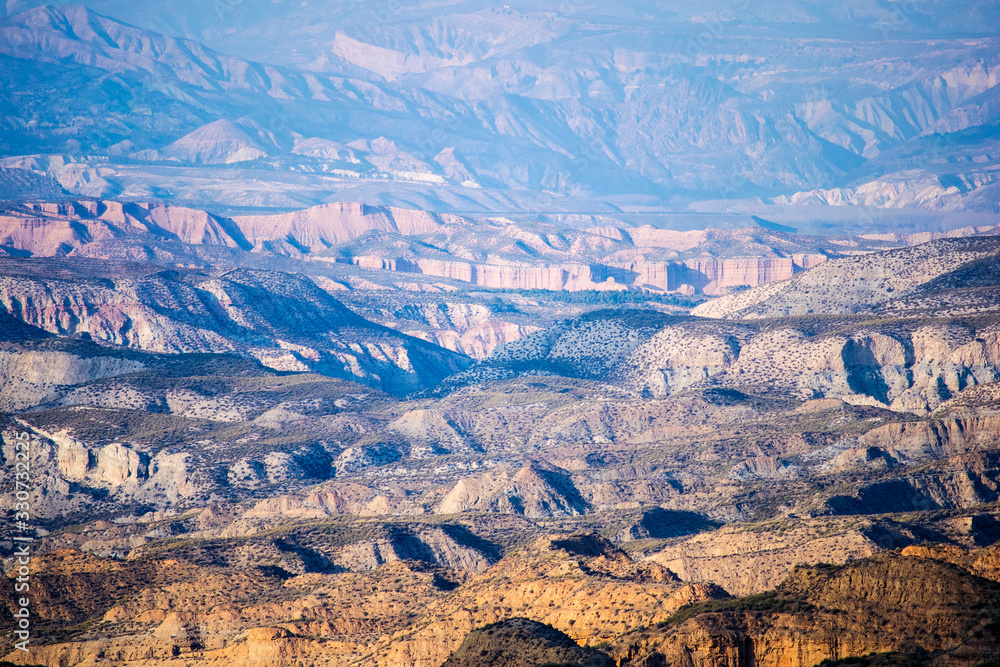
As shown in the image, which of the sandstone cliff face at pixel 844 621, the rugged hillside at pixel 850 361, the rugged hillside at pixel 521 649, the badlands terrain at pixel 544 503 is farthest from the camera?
the rugged hillside at pixel 850 361

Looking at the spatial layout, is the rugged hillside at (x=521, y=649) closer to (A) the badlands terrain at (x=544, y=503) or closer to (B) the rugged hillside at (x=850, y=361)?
(A) the badlands terrain at (x=544, y=503)

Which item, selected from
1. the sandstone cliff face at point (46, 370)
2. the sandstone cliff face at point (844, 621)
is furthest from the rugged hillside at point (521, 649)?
the sandstone cliff face at point (46, 370)

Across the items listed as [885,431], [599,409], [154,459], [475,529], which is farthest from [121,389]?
[885,431]

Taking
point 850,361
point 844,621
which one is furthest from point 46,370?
point 844,621

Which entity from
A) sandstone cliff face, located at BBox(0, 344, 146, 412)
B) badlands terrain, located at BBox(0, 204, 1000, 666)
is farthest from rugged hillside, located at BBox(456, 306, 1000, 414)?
sandstone cliff face, located at BBox(0, 344, 146, 412)

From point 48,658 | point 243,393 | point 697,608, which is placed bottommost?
point 48,658

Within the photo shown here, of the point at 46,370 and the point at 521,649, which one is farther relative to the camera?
the point at 46,370

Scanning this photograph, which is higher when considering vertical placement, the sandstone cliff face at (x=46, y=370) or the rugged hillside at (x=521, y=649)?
the sandstone cliff face at (x=46, y=370)

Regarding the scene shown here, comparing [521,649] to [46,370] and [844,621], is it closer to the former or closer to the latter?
[844,621]

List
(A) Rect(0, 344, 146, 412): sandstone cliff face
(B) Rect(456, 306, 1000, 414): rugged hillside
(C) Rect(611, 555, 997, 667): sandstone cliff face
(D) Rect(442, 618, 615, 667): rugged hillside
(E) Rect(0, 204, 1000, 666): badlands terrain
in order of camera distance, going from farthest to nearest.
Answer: (A) Rect(0, 344, 146, 412): sandstone cliff face
(B) Rect(456, 306, 1000, 414): rugged hillside
(E) Rect(0, 204, 1000, 666): badlands terrain
(D) Rect(442, 618, 615, 667): rugged hillside
(C) Rect(611, 555, 997, 667): sandstone cliff face

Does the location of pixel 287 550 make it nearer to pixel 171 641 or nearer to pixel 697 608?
pixel 171 641

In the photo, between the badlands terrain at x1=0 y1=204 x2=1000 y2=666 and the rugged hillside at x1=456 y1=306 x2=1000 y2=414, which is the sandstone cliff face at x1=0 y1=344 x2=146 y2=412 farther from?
the rugged hillside at x1=456 y1=306 x2=1000 y2=414
